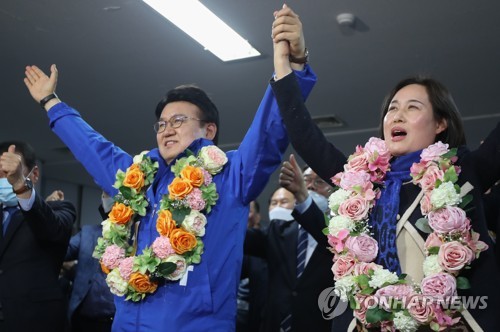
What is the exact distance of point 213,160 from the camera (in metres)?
2.60

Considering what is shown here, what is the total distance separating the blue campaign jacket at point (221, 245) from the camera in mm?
2338

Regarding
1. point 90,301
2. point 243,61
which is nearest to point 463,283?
point 90,301

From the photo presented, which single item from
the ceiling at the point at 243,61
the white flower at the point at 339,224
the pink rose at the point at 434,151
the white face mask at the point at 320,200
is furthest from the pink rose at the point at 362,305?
the ceiling at the point at 243,61

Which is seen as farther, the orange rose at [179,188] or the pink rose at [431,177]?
the orange rose at [179,188]

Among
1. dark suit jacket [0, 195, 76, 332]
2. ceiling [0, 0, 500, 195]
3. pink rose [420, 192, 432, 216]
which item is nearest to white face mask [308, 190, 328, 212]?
ceiling [0, 0, 500, 195]

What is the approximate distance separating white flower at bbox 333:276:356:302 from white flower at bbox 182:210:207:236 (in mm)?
633

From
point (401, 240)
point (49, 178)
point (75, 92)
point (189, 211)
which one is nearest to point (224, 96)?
point (75, 92)

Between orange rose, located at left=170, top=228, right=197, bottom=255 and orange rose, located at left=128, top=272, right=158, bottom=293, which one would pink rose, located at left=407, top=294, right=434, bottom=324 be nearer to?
orange rose, located at left=170, top=228, right=197, bottom=255

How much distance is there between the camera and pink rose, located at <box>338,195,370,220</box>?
6.91ft

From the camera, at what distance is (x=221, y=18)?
16.9 ft

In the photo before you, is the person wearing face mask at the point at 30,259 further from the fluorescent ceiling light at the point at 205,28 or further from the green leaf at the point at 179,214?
the fluorescent ceiling light at the point at 205,28

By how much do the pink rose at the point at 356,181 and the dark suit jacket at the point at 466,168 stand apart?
120 mm

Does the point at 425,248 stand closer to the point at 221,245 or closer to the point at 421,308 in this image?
the point at 421,308

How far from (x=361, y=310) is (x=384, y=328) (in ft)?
0.29
